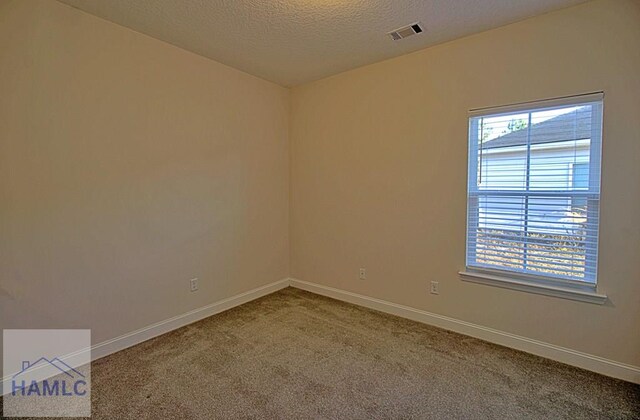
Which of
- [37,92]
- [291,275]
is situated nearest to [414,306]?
[291,275]

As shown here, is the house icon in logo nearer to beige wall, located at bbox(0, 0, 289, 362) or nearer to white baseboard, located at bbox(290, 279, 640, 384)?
beige wall, located at bbox(0, 0, 289, 362)

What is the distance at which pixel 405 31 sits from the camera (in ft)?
8.36

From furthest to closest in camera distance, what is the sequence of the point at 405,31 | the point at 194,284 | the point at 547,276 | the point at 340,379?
the point at 194,284, the point at 405,31, the point at 547,276, the point at 340,379

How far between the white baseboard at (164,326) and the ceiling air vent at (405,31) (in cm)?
299

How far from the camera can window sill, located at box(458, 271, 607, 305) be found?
223 centimetres

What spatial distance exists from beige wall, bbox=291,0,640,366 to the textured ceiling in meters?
0.23

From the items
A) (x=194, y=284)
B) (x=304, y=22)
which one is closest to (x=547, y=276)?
(x=304, y=22)

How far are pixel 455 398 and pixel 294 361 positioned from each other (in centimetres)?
113

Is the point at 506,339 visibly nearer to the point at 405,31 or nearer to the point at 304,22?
the point at 405,31

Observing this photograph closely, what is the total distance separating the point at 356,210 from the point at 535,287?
176 cm

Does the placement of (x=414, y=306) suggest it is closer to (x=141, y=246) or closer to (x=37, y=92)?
(x=141, y=246)

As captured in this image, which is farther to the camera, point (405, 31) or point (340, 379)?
point (405, 31)

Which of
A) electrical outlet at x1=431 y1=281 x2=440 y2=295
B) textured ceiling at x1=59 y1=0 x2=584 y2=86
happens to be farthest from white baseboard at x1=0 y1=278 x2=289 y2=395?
textured ceiling at x1=59 y1=0 x2=584 y2=86

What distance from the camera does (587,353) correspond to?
226cm
